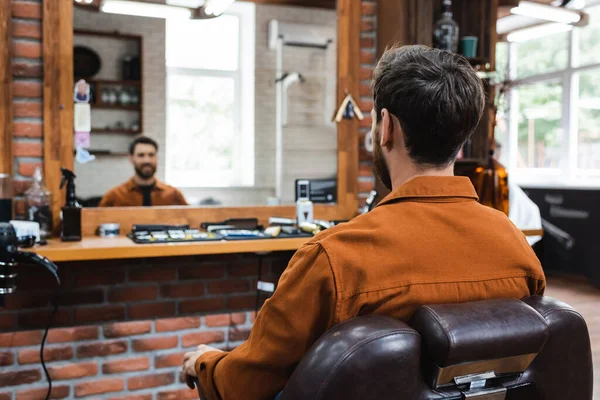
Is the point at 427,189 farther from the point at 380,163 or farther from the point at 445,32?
the point at 445,32

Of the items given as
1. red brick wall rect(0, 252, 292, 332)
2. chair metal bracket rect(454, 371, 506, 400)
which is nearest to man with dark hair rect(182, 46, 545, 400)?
chair metal bracket rect(454, 371, 506, 400)

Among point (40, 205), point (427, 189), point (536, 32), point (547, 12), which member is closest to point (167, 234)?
point (40, 205)

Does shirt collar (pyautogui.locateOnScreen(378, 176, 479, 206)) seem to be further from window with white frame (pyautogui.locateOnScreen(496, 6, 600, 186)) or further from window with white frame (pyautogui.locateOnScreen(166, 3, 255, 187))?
window with white frame (pyautogui.locateOnScreen(496, 6, 600, 186))

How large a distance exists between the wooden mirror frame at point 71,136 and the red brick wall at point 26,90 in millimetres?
36

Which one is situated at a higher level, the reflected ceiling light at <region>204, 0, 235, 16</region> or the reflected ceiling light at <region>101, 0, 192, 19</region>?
the reflected ceiling light at <region>204, 0, 235, 16</region>

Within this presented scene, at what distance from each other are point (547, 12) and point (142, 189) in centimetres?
474

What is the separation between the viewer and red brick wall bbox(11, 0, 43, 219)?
2375mm

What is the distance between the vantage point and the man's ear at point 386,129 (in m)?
1.18

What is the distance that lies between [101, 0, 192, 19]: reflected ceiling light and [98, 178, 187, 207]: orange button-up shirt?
0.85 meters

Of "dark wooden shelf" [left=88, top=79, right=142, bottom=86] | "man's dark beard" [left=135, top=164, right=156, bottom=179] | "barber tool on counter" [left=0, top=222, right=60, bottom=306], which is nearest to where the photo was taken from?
"barber tool on counter" [left=0, top=222, right=60, bottom=306]

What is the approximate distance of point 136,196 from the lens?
2.69m

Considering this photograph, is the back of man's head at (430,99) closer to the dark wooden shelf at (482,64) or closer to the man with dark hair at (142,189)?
the man with dark hair at (142,189)

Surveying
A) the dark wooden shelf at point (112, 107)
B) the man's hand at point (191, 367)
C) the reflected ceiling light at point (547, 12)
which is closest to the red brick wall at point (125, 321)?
the dark wooden shelf at point (112, 107)

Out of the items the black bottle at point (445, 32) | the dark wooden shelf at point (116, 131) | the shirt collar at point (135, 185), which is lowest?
the shirt collar at point (135, 185)
